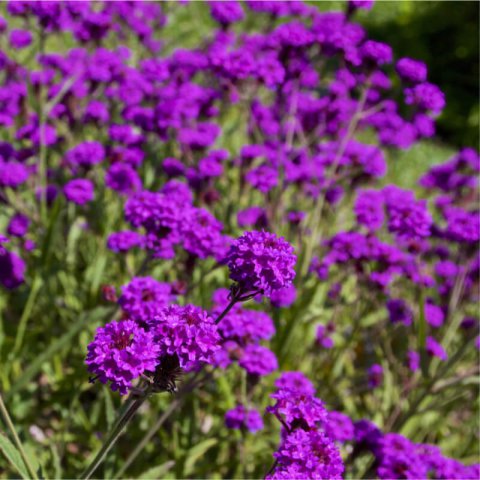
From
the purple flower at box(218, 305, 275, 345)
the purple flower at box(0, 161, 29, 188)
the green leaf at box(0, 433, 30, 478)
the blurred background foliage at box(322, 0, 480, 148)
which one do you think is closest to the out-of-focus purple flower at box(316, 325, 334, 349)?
the purple flower at box(218, 305, 275, 345)

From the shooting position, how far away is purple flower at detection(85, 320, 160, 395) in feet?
4.47

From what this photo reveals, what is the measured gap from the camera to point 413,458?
2137 mm

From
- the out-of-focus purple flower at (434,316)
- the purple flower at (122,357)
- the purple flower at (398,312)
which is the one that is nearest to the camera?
the purple flower at (122,357)

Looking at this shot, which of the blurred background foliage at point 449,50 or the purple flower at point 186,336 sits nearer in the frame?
the purple flower at point 186,336

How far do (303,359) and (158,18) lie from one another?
3316 mm

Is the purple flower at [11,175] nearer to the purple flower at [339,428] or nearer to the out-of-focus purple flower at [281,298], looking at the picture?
the out-of-focus purple flower at [281,298]

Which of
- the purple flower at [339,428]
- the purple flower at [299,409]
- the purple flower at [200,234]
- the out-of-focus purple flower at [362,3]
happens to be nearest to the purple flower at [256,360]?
the purple flower at [339,428]

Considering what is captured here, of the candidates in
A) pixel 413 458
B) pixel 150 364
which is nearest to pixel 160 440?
pixel 413 458

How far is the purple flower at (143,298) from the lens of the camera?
2.05 m

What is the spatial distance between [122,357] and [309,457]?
586 mm

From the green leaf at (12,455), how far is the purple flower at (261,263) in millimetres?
762

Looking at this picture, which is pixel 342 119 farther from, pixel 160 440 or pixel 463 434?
pixel 160 440

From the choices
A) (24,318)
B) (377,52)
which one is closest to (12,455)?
(24,318)

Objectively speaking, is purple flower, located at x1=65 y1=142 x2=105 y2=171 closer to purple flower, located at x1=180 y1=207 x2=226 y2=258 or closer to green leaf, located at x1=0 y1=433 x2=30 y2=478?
purple flower, located at x1=180 y1=207 x2=226 y2=258
